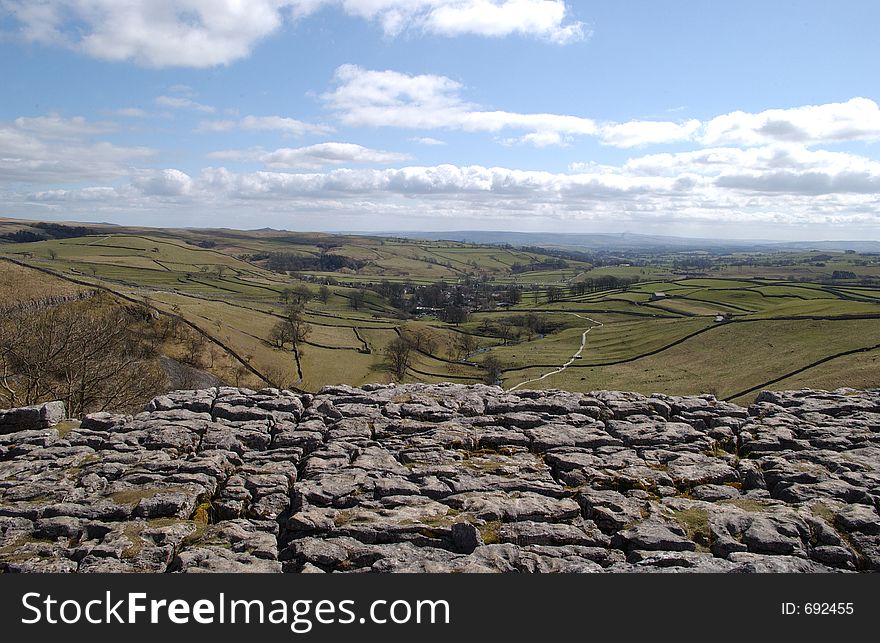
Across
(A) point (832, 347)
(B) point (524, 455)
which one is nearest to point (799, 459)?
(B) point (524, 455)

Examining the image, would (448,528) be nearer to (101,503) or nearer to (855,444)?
(101,503)

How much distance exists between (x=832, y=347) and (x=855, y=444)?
193 ft

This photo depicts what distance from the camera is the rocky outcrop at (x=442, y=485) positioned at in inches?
615

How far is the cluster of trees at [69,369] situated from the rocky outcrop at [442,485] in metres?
16.0

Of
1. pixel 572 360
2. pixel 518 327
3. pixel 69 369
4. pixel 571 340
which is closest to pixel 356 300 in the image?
pixel 518 327

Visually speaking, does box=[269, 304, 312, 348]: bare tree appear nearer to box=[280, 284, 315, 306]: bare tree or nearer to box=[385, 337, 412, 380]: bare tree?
box=[385, 337, 412, 380]: bare tree

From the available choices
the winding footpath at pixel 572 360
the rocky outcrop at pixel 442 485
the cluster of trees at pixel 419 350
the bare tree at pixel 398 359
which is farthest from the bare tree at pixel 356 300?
the rocky outcrop at pixel 442 485

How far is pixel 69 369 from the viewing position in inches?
1529

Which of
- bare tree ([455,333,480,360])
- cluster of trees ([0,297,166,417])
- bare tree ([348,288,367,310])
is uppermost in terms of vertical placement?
Result: cluster of trees ([0,297,166,417])

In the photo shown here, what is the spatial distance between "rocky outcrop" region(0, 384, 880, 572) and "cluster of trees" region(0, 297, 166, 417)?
52.4 ft

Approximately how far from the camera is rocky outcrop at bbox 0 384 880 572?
615 inches

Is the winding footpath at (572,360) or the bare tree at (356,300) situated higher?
the bare tree at (356,300)

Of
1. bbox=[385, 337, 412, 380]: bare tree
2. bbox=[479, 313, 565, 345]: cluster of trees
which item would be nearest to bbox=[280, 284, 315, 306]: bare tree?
bbox=[479, 313, 565, 345]: cluster of trees

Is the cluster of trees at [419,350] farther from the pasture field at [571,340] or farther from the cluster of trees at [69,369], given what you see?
the cluster of trees at [69,369]
